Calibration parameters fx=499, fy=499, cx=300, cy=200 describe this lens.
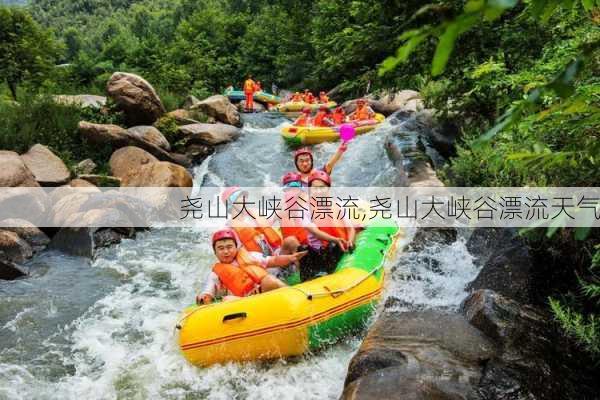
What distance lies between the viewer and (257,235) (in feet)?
16.5

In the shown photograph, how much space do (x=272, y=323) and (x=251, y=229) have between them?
54.1 inches

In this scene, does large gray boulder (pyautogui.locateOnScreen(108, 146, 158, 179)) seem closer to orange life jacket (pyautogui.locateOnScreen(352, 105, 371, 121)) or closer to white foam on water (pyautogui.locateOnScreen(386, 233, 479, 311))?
orange life jacket (pyautogui.locateOnScreen(352, 105, 371, 121))

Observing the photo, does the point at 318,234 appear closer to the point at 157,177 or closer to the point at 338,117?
the point at 157,177

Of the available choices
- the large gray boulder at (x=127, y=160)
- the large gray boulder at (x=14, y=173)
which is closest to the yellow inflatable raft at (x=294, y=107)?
the large gray boulder at (x=127, y=160)

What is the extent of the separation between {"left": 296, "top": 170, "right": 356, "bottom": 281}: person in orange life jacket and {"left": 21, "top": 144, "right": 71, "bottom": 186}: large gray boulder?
4.92 m

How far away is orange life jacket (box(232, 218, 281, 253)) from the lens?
16.3ft

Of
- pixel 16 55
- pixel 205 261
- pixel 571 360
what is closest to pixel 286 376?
pixel 571 360

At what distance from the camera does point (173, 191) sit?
8578 millimetres

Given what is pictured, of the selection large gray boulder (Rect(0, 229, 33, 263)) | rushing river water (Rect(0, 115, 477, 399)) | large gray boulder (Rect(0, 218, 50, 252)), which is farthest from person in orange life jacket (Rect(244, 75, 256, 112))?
large gray boulder (Rect(0, 229, 33, 263))

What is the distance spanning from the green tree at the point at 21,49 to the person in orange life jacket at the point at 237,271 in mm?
10302

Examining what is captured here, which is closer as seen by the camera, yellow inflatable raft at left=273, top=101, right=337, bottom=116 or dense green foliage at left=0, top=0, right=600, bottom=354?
dense green foliage at left=0, top=0, right=600, bottom=354

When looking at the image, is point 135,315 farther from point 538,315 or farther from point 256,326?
point 538,315

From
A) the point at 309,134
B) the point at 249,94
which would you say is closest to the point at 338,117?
the point at 309,134

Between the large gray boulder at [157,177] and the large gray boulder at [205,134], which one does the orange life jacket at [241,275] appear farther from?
the large gray boulder at [205,134]
